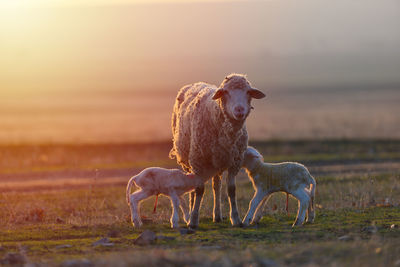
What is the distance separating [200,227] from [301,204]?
2.03 metres

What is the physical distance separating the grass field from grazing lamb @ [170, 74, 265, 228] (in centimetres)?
102

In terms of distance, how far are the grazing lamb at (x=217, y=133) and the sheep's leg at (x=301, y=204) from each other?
1.21 metres

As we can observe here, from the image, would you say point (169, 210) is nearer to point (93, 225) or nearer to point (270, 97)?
point (93, 225)

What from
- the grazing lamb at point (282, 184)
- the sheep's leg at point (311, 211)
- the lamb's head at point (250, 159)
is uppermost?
the lamb's head at point (250, 159)

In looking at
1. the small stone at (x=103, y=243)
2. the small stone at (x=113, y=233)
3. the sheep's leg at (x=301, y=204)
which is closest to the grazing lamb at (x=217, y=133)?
the sheep's leg at (x=301, y=204)

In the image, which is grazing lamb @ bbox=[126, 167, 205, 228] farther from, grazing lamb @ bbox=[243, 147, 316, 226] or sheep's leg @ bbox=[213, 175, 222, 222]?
grazing lamb @ bbox=[243, 147, 316, 226]

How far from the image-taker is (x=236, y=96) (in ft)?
41.0

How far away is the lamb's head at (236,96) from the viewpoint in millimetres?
12320

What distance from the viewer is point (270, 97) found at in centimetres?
12950

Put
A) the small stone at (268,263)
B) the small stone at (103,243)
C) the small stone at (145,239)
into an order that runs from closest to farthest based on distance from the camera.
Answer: the small stone at (268,263)
the small stone at (103,243)
the small stone at (145,239)

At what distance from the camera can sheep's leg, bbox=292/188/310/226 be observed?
42.9 ft

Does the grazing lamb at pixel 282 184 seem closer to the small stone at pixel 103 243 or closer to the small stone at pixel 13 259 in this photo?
the small stone at pixel 103 243

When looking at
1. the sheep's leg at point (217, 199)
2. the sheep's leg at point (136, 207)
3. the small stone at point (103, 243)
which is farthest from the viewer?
the sheep's leg at point (217, 199)

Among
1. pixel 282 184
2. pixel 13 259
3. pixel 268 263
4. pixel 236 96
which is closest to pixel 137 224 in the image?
pixel 282 184
